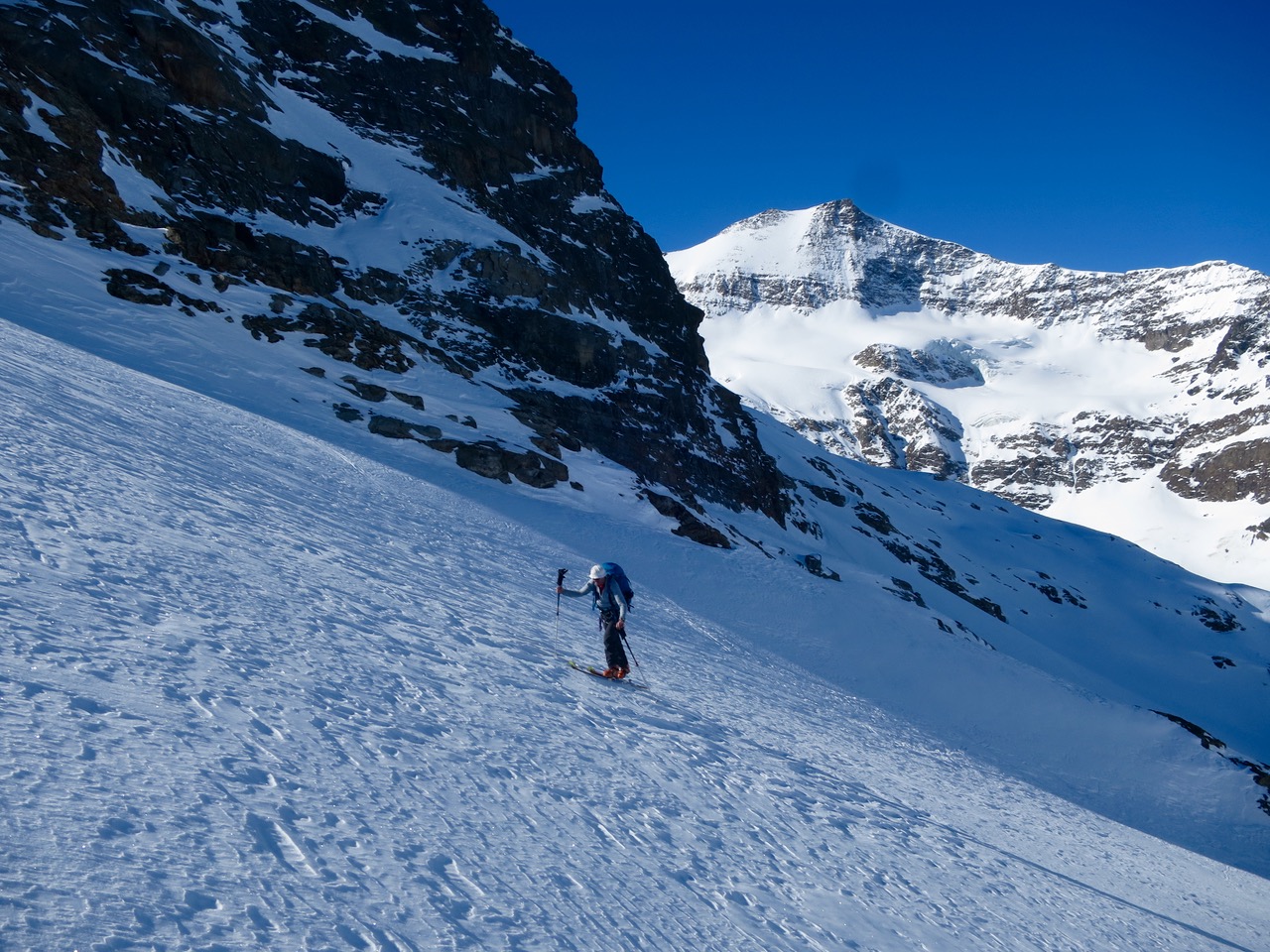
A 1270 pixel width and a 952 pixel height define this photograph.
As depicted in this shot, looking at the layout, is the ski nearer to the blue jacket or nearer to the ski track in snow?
the ski track in snow

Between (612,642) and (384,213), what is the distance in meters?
37.3

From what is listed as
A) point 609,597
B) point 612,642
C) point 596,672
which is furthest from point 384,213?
point 596,672

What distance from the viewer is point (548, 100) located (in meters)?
57.4

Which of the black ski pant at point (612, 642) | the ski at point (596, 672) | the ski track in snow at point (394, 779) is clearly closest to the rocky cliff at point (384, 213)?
the ski track in snow at point (394, 779)

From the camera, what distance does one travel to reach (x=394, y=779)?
5516 mm

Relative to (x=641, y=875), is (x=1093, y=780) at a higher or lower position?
lower

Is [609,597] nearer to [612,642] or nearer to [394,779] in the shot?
[612,642]

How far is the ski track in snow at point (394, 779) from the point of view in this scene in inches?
161

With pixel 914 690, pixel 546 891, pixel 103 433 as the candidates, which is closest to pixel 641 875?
pixel 546 891

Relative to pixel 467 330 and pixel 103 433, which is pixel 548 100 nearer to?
pixel 467 330

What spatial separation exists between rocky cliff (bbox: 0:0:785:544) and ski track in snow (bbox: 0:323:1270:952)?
45.1 ft

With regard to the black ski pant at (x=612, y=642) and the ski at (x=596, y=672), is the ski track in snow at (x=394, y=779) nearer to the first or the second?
the ski at (x=596, y=672)

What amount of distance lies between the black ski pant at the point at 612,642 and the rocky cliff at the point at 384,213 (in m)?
14.5

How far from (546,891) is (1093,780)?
23834 millimetres
